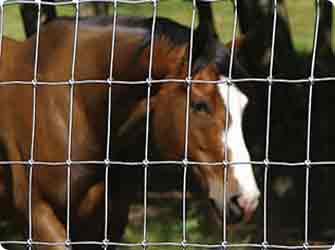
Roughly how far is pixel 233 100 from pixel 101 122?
0.91ft

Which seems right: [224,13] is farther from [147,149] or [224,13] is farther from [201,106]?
[147,149]

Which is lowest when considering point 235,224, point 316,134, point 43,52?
point 235,224

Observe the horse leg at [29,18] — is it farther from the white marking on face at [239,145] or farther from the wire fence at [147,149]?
the white marking on face at [239,145]

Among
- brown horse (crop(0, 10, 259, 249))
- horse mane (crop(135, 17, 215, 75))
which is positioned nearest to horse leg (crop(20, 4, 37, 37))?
brown horse (crop(0, 10, 259, 249))

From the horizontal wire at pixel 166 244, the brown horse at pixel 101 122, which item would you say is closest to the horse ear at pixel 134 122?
the brown horse at pixel 101 122

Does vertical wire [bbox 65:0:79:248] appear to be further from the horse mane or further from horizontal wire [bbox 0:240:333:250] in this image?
the horse mane

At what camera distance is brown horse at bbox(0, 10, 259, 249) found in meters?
2.12

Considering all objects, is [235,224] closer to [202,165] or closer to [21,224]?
[202,165]

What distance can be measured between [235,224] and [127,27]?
0.44 m

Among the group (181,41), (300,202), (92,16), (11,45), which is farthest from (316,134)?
(11,45)

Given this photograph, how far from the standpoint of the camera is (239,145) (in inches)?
83.0

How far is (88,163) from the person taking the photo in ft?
7.10

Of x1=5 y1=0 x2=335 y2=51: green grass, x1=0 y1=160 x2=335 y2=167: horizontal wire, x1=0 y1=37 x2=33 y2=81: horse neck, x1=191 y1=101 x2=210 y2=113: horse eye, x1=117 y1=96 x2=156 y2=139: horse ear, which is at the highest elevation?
x1=5 y1=0 x2=335 y2=51: green grass

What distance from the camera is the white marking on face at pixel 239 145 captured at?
6.90ft
